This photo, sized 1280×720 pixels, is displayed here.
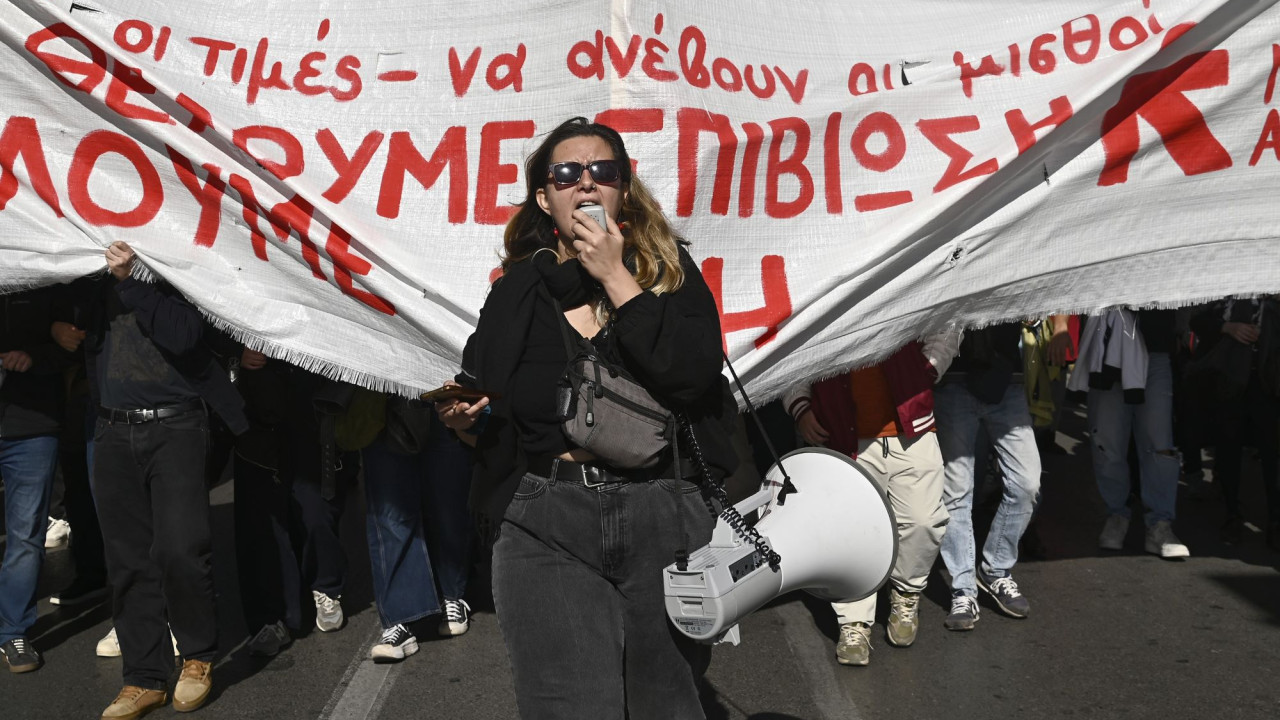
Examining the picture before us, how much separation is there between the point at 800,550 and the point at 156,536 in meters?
2.80

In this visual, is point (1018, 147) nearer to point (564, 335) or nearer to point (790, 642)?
point (564, 335)

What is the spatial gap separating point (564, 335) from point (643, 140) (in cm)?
127

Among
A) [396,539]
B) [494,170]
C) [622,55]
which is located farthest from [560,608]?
[396,539]

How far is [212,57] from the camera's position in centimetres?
416

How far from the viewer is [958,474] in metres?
5.64

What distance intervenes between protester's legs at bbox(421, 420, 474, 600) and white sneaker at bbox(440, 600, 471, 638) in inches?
1.8

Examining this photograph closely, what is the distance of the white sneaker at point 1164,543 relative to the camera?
21.1 ft

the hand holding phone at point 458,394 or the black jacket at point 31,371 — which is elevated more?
the hand holding phone at point 458,394

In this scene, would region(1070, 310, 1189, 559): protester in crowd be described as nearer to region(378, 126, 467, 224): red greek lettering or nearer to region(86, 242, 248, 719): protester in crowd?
region(378, 126, 467, 224): red greek lettering

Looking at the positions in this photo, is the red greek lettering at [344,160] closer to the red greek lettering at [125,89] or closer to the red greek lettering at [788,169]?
the red greek lettering at [125,89]

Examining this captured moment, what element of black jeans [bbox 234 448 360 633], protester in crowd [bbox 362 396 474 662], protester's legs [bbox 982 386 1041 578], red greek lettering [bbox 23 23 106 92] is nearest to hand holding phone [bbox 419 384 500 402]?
red greek lettering [bbox 23 23 106 92]

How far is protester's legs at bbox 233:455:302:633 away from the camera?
5.35m

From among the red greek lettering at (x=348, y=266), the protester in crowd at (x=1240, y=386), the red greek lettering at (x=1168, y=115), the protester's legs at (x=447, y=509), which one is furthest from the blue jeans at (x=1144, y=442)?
the red greek lettering at (x=348, y=266)

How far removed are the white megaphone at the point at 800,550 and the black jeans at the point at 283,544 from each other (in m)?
3.01
